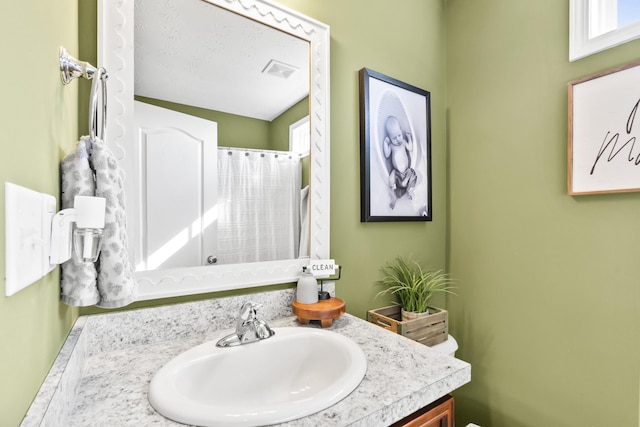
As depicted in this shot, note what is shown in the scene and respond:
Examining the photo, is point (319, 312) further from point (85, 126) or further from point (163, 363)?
point (85, 126)

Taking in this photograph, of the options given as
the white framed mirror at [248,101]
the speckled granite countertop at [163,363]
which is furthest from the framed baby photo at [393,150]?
the speckled granite countertop at [163,363]

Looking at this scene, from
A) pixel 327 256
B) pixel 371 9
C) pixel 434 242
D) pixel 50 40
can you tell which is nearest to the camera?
pixel 50 40

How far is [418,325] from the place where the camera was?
130 cm

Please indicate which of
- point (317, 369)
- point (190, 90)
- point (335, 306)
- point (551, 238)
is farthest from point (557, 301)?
point (190, 90)

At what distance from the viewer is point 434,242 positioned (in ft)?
5.47

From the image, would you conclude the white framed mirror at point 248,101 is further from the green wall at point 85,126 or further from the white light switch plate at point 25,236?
the white light switch plate at point 25,236

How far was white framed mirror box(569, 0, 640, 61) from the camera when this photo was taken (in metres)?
1.17

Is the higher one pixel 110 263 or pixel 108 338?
pixel 110 263

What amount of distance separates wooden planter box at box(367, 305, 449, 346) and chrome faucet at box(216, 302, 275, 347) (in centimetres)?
57

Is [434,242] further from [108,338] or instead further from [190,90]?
[108,338]

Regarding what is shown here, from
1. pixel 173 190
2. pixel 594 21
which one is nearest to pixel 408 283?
pixel 173 190

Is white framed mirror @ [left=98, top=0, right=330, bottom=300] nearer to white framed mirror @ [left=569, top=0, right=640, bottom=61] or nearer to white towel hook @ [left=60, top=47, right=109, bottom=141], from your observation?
white towel hook @ [left=60, top=47, right=109, bottom=141]

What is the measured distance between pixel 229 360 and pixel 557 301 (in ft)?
4.38

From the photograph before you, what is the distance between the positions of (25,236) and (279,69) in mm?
1008
